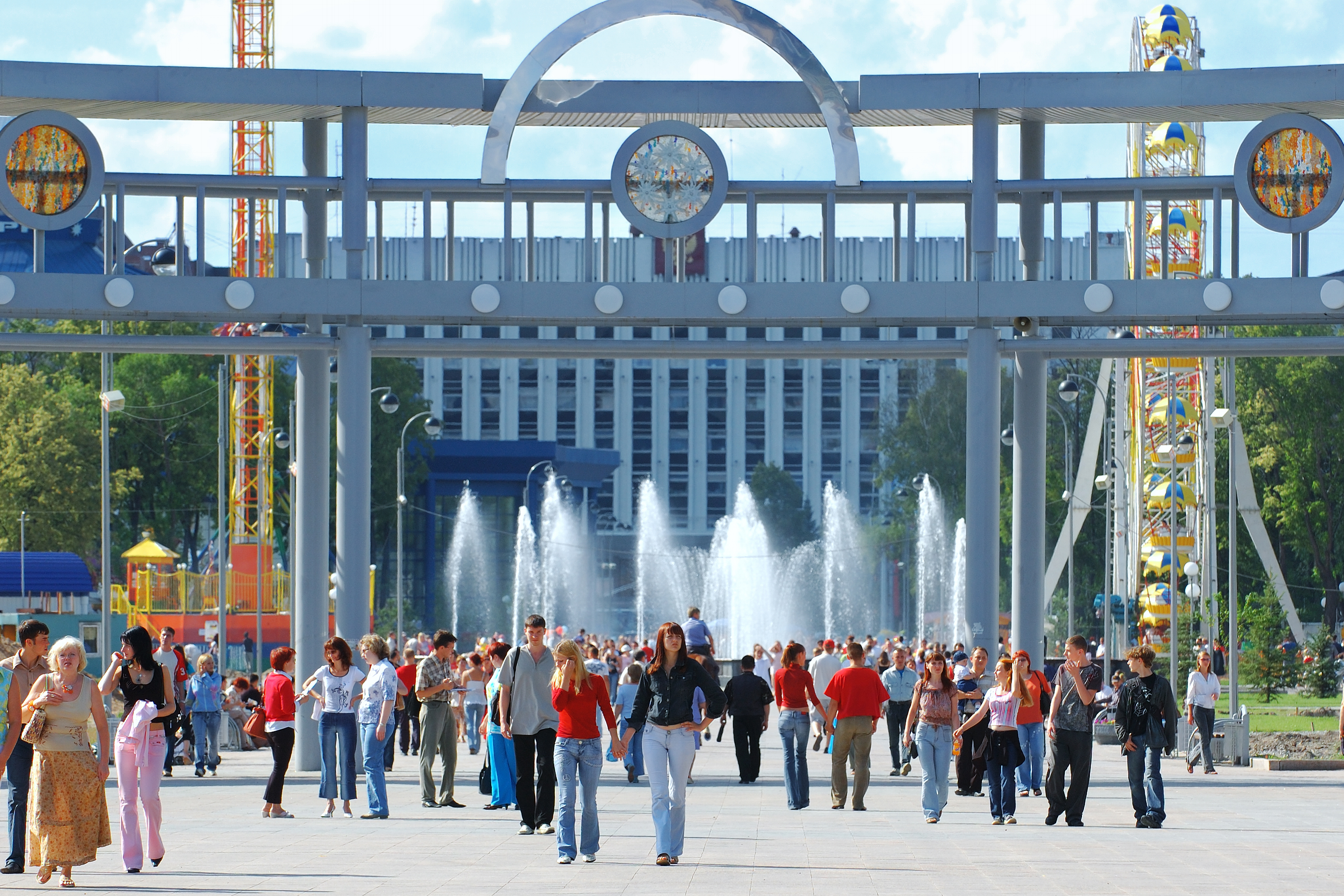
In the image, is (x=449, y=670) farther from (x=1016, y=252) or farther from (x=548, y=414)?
(x=548, y=414)

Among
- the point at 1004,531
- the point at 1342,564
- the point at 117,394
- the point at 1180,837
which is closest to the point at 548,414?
the point at 1004,531

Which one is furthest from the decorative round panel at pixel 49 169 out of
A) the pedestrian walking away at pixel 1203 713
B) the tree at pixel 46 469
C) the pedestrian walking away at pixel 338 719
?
the tree at pixel 46 469

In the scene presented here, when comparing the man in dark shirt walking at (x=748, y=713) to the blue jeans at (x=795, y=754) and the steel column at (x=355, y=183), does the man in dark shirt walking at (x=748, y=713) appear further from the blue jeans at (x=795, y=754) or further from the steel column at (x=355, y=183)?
the steel column at (x=355, y=183)

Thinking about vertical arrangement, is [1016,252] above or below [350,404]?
above

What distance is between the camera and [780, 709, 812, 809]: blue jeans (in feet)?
60.5

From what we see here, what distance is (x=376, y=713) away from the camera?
16.8m

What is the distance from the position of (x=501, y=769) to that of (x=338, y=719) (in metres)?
1.74

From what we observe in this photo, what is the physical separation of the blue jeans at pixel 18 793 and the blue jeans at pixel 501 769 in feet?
17.5

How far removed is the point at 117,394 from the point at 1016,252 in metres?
64.8

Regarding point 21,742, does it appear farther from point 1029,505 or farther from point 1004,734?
point 1029,505

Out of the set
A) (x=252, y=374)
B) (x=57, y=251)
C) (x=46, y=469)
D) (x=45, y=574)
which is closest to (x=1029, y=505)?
(x=45, y=574)

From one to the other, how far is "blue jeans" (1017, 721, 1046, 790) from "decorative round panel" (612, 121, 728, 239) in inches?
269

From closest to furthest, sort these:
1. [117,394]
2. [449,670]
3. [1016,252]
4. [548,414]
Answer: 1. [449,670]
2. [117,394]
3. [1016,252]
4. [548,414]

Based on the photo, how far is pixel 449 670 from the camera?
18.5 meters
